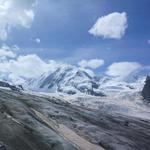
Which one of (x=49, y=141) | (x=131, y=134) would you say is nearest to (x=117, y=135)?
(x=131, y=134)

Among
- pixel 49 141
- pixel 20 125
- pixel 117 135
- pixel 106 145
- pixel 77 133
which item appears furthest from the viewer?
pixel 117 135

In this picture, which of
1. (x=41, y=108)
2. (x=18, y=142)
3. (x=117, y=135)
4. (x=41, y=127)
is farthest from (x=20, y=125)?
(x=41, y=108)

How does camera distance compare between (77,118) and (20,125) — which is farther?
(77,118)

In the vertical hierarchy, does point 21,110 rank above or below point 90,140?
above

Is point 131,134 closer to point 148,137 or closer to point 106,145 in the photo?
point 148,137

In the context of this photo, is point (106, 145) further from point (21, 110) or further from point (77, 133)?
point (21, 110)

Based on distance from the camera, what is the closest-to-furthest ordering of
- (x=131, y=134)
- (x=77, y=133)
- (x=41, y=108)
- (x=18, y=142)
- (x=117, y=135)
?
1. (x=18, y=142)
2. (x=77, y=133)
3. (x=117, y=135)
4. (x=131, y=134)
5. (x=41, y=108)

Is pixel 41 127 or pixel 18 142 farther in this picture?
pixel 41 127

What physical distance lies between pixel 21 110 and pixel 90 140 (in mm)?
21455

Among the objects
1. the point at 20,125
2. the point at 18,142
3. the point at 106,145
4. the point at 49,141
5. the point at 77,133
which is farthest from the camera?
the point at 77,133

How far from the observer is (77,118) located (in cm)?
11394

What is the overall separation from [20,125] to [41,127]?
5.31m

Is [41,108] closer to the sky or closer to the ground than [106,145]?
closer to the sky

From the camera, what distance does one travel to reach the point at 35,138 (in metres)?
72.3
